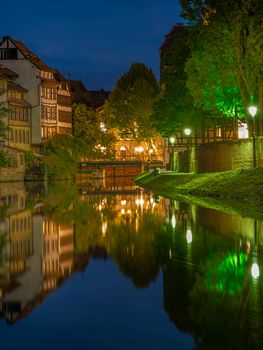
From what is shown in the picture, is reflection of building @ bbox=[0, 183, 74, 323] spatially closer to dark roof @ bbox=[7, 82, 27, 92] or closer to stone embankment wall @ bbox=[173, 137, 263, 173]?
stone embankment wall @ bbox=[173, 137, 263, 173]

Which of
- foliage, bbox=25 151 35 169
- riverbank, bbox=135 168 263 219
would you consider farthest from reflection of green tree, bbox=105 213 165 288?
foliage, bbox=25 151 35 169

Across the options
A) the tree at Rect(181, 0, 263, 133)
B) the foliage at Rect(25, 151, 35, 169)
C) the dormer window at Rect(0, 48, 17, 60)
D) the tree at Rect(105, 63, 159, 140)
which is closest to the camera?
the tree at Rect(181, 0, 263, 133)

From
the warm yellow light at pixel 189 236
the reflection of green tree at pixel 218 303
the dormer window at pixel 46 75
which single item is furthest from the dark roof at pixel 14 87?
the reflection of green tree at pixel 218 303

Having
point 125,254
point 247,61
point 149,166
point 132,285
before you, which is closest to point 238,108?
point 247,61

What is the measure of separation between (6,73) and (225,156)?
61.4m

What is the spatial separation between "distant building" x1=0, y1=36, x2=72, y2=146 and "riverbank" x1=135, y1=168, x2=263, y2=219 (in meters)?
59.1

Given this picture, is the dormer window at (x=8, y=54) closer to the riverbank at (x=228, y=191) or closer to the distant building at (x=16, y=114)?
the distant building at (x=16, y=114)

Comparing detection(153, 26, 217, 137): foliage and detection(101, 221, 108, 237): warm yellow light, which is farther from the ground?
detection(153, 26, 217, 137): foliage

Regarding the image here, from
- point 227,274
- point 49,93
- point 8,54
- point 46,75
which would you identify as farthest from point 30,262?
point 49,93

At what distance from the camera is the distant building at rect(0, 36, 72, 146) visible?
4272 inches

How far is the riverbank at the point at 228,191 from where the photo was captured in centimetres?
3062

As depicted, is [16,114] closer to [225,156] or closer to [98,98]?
[98,98]

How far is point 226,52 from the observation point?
44.6 meters

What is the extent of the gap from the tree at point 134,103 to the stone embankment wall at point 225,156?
193 feet
